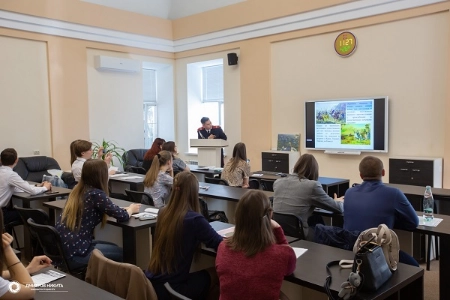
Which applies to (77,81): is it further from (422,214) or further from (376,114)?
(422,214)

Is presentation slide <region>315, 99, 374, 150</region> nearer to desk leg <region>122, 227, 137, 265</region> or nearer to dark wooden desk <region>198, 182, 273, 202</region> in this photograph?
dark wooden desk <region>198, 182, 273, 202</region>

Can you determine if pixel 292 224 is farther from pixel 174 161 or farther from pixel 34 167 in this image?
pixel 34 167

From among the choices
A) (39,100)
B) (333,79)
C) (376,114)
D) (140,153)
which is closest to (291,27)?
(333,79)

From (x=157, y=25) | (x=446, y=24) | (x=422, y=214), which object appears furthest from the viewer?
(x=157, y=25)

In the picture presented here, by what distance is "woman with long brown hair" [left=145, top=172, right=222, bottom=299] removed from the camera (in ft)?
7.49

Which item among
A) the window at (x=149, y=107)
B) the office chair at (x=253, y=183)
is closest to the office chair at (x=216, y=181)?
the office chair at (x=253, y=183)

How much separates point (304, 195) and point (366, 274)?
1.62 meters

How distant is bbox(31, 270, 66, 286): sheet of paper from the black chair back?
0.73 metres

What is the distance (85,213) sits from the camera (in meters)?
2.98

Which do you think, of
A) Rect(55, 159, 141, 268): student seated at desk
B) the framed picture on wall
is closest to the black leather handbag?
Rect(55, 159, 141, 268): student seated at desk

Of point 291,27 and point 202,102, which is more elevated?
point 291,27

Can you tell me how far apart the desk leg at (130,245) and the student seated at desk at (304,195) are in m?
1.25

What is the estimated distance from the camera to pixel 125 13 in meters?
8.70

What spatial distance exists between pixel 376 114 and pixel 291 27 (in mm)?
2282
